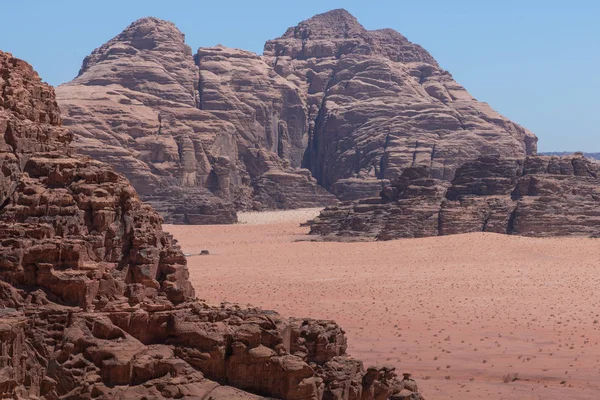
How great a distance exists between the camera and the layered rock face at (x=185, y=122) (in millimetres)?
101250

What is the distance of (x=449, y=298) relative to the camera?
1686 inches

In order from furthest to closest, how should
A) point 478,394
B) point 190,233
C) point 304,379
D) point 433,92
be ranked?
point 433,92, point 190,233, point 478,394, point 304,379

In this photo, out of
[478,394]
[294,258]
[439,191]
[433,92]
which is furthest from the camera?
[433,92]

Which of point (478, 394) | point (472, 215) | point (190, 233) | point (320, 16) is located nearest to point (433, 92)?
point (320, 16)

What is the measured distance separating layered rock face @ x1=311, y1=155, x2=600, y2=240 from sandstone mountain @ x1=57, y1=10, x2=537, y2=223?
67.5 ft

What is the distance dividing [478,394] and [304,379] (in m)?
8.47

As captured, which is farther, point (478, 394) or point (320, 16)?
point (320, 16)

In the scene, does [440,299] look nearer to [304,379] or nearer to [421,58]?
[304,379]

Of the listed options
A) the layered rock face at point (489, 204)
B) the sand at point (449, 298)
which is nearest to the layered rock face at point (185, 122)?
the layered rock face at point (489, 204)

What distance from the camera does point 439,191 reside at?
3027 inches

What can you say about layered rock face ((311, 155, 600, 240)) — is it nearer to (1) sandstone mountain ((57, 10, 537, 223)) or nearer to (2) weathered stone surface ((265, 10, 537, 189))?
(1) sandstone mountain ((57, 10, 537, 223))

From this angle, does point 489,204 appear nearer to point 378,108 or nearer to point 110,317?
point 110,317

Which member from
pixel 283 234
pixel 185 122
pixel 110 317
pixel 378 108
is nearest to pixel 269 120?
pixel 378 108

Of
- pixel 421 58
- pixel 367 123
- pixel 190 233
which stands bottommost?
pixel 190 233
